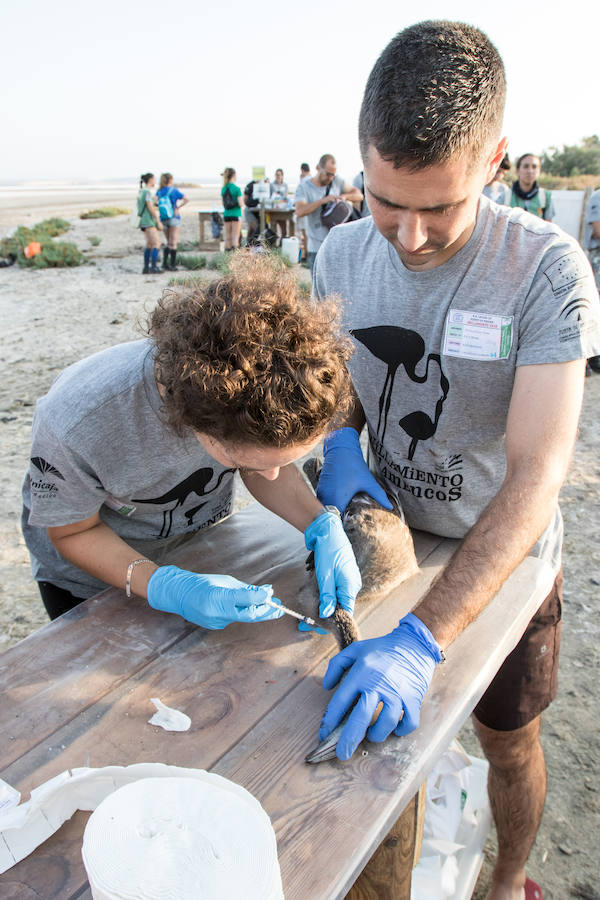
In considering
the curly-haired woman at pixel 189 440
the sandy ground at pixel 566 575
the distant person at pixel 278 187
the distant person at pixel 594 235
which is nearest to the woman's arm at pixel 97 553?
the curly-haired woman at pixel 189 440

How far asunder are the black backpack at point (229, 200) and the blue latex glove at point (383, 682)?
37.1ft

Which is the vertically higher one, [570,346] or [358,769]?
[570,346]

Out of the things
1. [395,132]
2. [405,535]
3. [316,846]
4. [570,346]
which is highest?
[395,132]

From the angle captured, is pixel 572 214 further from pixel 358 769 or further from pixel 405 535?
pixel 358 769

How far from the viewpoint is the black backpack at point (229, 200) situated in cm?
1138

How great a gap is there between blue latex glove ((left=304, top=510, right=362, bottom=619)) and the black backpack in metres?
10.9

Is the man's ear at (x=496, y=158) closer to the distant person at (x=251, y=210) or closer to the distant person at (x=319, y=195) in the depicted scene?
the distant person at (x=319, y=195)

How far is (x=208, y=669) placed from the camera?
132 cm

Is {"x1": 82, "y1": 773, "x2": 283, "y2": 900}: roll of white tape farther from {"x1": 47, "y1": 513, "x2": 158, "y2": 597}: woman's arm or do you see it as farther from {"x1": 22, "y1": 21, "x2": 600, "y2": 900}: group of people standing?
{"x1": 47, "y1": 513, "x2": 158, "y2": 597}: woman's arm

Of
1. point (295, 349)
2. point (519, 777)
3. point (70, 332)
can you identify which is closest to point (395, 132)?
point (295, 349)

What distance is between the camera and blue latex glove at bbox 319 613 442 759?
3.72ft

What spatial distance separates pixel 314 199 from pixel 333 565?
686cm

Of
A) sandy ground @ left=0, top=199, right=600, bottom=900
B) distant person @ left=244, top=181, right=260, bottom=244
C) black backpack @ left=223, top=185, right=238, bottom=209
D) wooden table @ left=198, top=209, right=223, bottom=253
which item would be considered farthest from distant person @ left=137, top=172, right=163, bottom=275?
wooden table @ left=198, top=209, right=223, bottom=253

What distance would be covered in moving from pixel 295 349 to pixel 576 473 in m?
3.71
